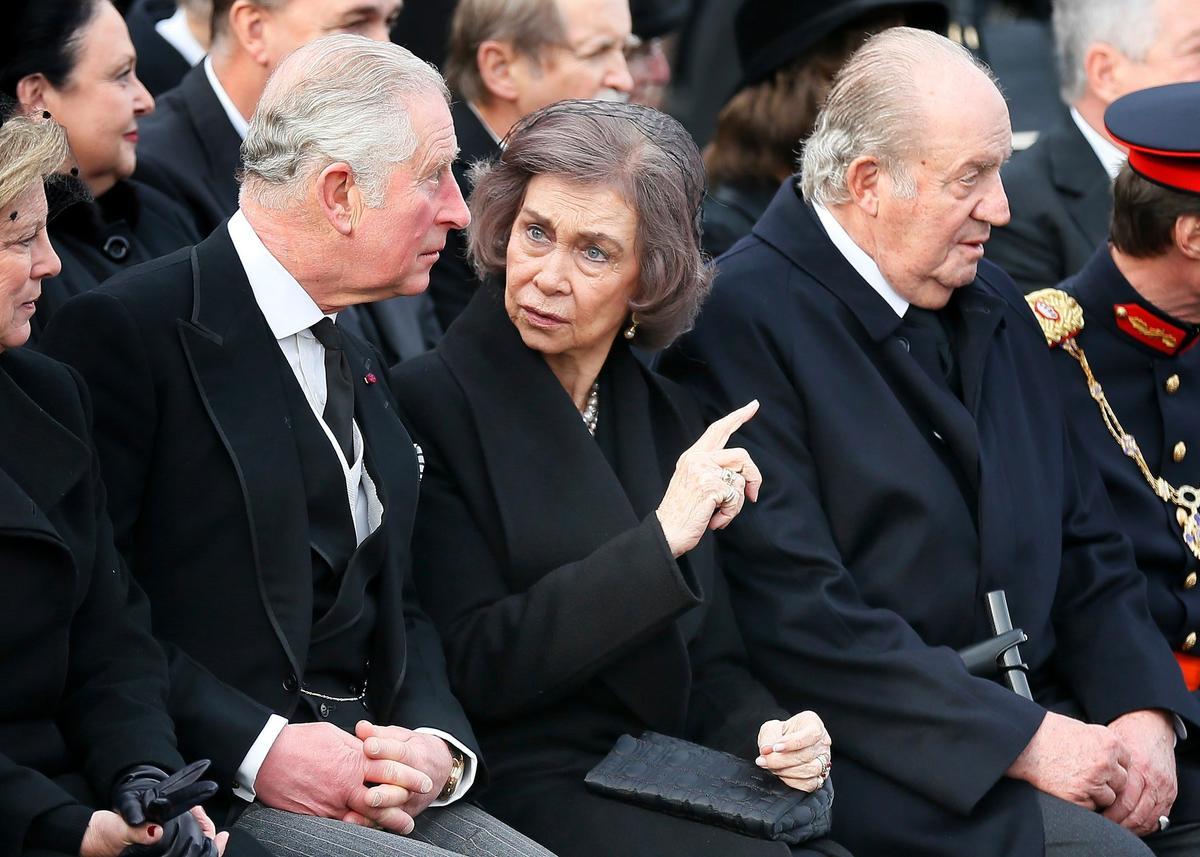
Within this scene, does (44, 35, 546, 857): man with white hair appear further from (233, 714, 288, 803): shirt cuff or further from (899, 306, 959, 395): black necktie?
(899, 306, 959, 395): black necktie

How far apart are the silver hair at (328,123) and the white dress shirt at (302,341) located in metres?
0.10

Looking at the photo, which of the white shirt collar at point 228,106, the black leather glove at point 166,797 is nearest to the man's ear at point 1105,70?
the white shirt collar at point 228,106

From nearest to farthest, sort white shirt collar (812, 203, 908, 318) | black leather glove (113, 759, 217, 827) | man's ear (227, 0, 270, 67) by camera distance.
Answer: black leather glove (113, 759, 217, 827) < white shirt collar (812, 203, 908, 318) < man's ear (227, 0, 270, 67)

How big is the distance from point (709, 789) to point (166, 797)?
1113 millimetres

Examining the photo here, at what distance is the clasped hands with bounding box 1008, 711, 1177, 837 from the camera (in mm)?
3816

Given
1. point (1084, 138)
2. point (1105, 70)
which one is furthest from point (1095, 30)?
point (1084, 138)

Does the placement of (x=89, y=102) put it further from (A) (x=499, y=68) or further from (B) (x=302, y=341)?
(A) (x=499, y=68)

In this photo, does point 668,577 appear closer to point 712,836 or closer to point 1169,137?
point 712,836

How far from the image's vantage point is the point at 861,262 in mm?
4191

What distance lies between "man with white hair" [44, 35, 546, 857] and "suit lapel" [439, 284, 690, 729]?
0.23 m

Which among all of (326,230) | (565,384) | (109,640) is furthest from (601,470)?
(109,640)

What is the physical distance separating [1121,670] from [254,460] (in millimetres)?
2079

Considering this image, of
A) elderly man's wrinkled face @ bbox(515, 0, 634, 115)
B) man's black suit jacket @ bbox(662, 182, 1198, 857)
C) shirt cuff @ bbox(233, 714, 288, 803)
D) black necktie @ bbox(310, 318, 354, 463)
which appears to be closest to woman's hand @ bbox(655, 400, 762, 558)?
man's black suit jacket @ bbox(662, 182, 1198, 857)

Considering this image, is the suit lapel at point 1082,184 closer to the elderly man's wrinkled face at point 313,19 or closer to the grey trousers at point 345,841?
the elderly man's wrinkled face at point 313,19
